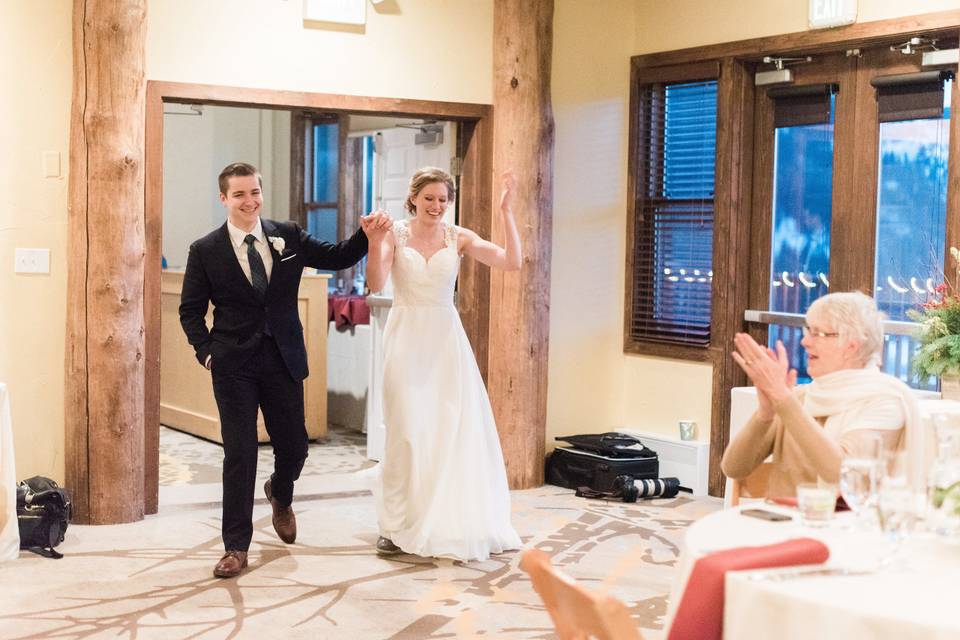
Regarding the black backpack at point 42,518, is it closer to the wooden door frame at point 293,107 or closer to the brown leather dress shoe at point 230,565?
the wooden door frame at point 293,107

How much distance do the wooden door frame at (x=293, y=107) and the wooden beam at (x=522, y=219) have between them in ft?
0.27

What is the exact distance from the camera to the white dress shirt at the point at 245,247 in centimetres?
470

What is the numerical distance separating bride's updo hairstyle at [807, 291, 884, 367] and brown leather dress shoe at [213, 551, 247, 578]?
253 cm

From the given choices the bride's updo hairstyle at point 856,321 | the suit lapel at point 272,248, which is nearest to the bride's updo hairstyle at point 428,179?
the suit lapel at point 272,248

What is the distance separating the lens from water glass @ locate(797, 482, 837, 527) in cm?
238

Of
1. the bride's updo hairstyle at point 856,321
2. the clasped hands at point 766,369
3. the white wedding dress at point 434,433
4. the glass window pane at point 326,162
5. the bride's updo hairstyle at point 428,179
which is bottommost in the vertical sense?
the white wedding dress at point 434,433

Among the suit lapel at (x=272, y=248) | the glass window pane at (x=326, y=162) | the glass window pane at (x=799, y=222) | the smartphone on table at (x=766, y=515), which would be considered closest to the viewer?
the smartphone on table at (x=766, y=515)

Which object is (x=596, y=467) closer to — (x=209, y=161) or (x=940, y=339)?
(x=940, y=339)

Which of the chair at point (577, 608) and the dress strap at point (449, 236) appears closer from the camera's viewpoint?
the chair at point (577, 608)

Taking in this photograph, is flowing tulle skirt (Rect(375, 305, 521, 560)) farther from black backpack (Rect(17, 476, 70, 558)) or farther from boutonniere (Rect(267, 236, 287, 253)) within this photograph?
black backpack (Rect(17, 476, 70, 558))

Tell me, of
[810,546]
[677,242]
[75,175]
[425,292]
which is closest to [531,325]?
[677,242]

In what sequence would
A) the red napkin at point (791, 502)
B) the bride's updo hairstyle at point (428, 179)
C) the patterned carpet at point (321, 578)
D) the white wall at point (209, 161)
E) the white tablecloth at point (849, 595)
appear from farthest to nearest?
the white wall at point (209, 161), the bride's updo hairstyle at point (428, 179), the patterned carpet at point (321, 578), the red napkin at point (791, 502), the white tablecloth at point (849, 595)

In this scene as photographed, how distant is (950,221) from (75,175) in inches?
157

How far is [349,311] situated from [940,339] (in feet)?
14.5
